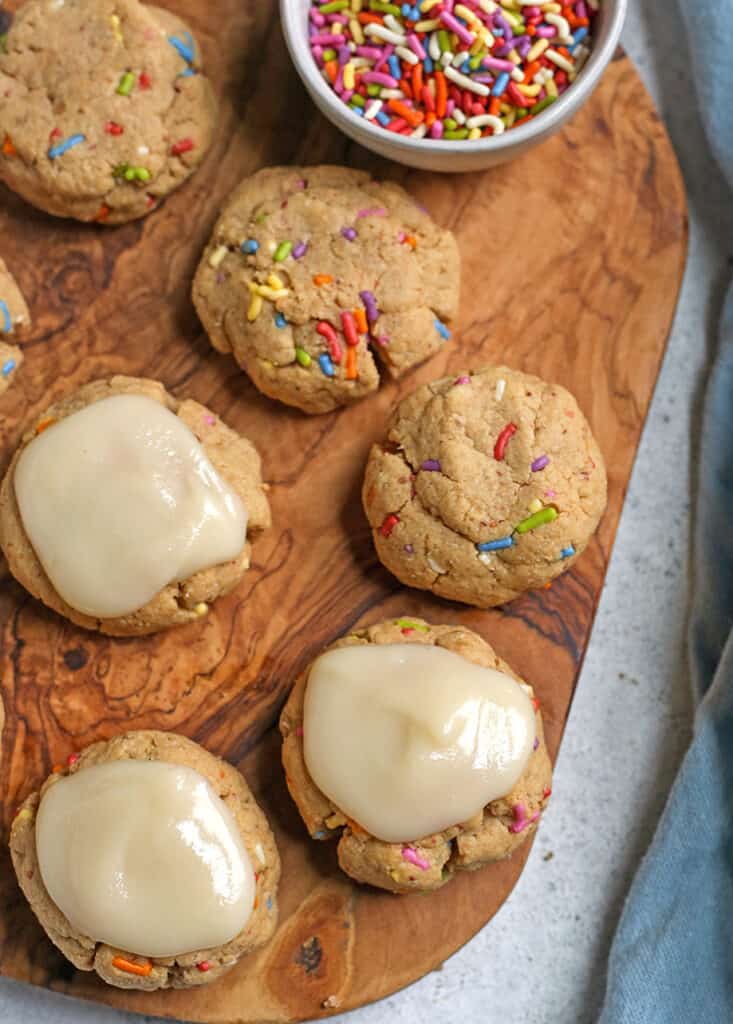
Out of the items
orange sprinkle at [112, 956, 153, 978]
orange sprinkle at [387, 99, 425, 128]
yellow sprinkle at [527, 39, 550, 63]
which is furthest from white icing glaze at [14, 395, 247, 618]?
yellow sprinkle at [527, 39, 550, 63]

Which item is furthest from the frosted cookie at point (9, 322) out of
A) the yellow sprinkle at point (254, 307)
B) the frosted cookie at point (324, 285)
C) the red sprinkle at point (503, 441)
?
the red sprinkle at point (503, 441)

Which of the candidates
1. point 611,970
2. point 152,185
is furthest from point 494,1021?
point 152,185

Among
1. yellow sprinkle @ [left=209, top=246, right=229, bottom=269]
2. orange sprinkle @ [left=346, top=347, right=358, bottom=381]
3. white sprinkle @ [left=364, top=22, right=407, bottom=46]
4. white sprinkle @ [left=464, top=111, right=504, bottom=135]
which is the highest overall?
white sprinkle @ [left=364, top=22, right=407, bottom=46]

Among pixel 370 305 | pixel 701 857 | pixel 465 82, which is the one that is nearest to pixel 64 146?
pixel 370 305

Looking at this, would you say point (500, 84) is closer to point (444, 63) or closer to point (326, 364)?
point (444, 63)

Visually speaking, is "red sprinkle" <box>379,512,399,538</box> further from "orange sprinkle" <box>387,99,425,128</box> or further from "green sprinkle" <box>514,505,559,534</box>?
"orange sprinkle" <box>387,99,425,128</box>

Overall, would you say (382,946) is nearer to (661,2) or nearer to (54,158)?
(54,158)
